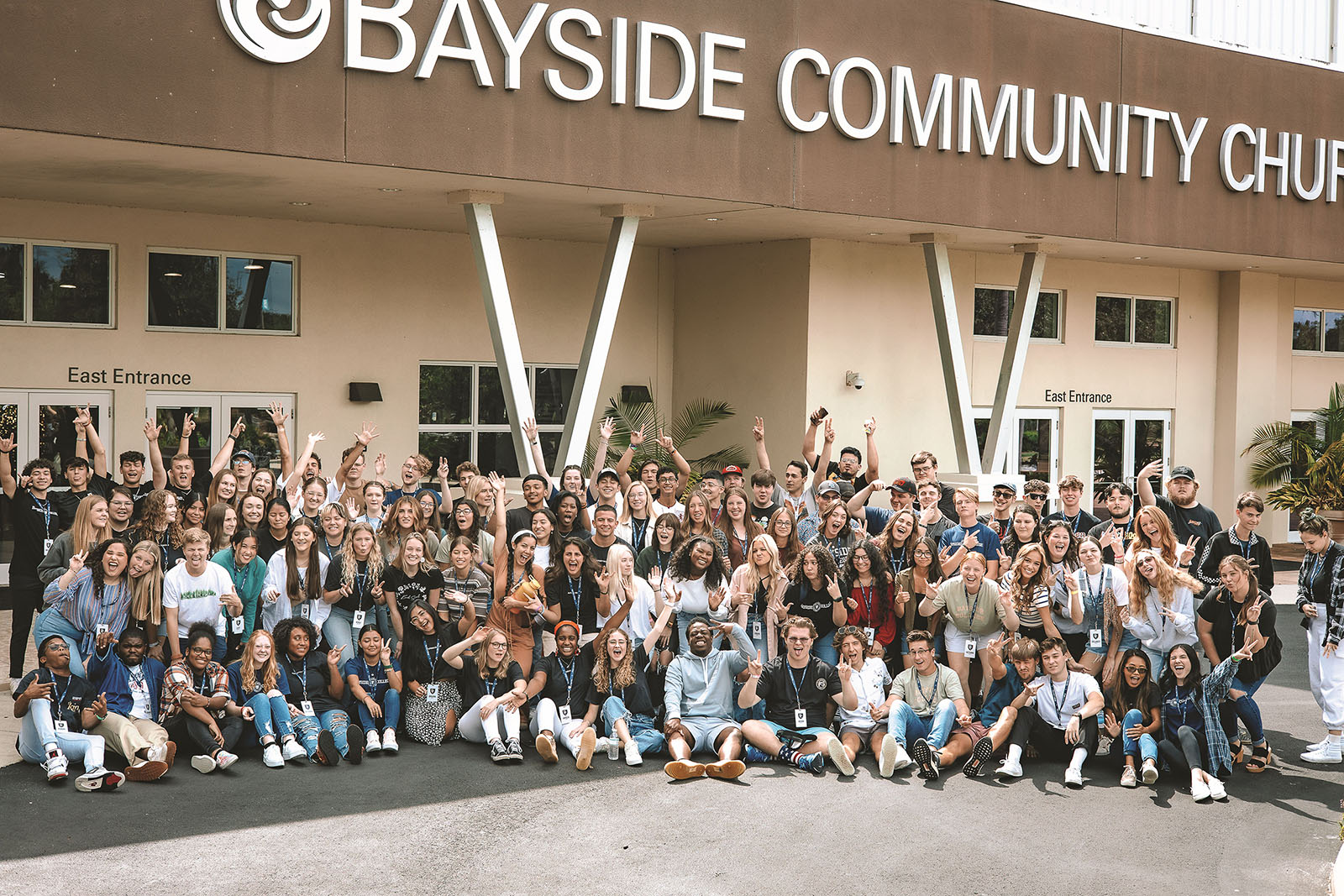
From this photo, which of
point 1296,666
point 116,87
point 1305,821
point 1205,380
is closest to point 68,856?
point 116,87

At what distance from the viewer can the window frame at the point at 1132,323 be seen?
19.6 metres

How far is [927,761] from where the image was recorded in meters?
8.62

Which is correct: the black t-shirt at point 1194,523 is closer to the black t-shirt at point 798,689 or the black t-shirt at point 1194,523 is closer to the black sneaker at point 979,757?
the black sneaker at point 979,757

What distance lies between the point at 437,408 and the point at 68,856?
10.3m

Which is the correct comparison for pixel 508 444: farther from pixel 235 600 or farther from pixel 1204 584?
pixel 1204 584

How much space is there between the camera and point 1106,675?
919cm

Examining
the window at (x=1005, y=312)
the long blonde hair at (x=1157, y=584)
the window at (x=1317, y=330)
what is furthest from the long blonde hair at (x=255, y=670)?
the window at (x=1317, y=330)

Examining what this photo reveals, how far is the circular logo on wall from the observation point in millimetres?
10508

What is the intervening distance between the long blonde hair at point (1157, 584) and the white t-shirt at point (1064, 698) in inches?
26.7

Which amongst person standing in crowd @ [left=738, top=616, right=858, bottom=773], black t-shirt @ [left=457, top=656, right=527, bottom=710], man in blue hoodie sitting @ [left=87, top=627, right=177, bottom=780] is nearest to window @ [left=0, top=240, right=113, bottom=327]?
man in blue hoodie sitting @ [left=87, top=627, right=177, bottom=780]

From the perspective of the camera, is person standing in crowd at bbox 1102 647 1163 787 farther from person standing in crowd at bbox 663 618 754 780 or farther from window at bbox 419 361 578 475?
window at bbox 419 361 578 475

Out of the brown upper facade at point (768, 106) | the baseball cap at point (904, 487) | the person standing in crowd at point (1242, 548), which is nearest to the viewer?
the person standing in crowd at point (1242, 548)

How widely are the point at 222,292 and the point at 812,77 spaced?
22.9ft

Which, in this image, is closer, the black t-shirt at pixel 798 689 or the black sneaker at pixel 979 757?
the black sneaker at pixel 979 757
